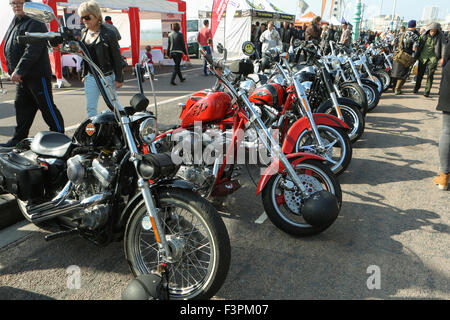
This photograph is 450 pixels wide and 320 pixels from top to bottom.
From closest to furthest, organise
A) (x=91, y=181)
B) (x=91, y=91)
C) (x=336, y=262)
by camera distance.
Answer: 1. (x=91, y=181)
2. (x=336, y=262)
3. (x=91, y=91)

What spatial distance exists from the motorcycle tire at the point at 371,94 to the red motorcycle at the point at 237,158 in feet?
16.3

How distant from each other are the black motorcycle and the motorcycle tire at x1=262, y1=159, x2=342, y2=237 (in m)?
0.79

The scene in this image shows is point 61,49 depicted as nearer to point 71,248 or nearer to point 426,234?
point 71,248

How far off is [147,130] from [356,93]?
5.09 meters

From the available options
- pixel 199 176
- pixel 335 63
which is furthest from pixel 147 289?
pixel 335 63

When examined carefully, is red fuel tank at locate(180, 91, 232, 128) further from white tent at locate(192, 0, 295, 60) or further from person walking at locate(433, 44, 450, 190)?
white tent at locate(192, 0, 295, 60)

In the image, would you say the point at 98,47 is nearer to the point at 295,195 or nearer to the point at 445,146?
the point at 295,195

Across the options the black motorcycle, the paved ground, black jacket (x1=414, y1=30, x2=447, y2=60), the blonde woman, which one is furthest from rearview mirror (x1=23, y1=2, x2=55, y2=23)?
black jacket (x1=414, y1=30, x2=447, y2=60)

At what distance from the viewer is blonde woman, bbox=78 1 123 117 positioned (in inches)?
168

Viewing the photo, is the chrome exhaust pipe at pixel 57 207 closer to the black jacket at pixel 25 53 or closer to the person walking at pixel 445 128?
the black jacket at pixel 25 53

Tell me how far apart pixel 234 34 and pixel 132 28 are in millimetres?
8450

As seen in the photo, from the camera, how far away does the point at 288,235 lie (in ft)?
9.93

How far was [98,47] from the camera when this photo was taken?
4.38 m

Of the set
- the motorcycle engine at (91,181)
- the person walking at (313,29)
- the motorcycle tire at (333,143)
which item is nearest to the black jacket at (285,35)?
the person walking at (313,29)
